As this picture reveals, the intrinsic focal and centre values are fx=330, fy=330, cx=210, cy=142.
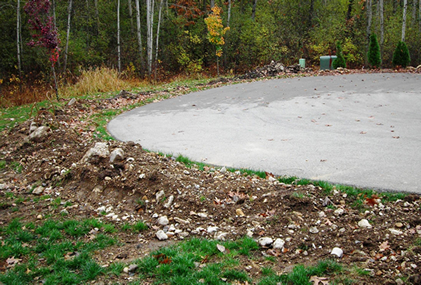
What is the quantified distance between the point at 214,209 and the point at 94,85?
40.4ft

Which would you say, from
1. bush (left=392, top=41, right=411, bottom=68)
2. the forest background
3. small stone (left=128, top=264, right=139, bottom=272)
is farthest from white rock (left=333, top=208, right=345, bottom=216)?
the forest background

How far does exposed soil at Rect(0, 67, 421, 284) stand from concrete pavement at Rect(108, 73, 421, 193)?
0.69 meters

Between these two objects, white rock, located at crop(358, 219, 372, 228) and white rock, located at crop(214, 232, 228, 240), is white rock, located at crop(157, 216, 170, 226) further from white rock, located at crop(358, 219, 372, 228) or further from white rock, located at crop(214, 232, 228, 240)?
white rock, located at crop(358, 219, 372, 228)

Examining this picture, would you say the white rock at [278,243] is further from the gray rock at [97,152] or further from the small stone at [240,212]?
the gray rock at [97,152]

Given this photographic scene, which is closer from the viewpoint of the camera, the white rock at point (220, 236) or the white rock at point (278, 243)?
the white rock at point (278, 243)

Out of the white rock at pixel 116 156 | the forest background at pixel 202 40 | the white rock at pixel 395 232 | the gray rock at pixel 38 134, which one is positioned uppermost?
the forest background at pixel 202 40

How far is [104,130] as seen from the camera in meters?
8.26

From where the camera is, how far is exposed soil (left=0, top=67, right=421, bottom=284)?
3.21m

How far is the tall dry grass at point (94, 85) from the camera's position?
566 inches

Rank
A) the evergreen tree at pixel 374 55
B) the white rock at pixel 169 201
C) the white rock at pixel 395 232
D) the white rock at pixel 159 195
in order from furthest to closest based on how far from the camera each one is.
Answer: the evergreen tree at pixel 374 55 < the white rock at pixel 159 195 < the white rock at pixel 169 201 < the white rock at pixel 395 232

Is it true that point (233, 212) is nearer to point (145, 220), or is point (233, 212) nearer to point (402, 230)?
point (145, 220)

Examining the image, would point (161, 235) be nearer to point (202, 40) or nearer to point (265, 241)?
point (265, 241)

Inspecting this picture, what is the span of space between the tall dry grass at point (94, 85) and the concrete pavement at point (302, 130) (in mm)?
3951

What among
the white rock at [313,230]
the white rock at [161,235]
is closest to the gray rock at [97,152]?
the white rock at [161,235]
